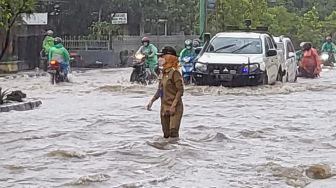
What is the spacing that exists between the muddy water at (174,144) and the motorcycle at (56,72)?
2.93 meters

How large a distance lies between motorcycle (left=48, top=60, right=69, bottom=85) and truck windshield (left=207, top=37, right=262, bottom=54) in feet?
15.3

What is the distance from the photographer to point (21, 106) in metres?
16.8

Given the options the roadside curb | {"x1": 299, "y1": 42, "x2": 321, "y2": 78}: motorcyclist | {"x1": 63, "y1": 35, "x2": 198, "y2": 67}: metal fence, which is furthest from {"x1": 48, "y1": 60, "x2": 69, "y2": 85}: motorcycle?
{"x1": 63, "y1": 35, "x2": 198, "y2": 67}: metal fence

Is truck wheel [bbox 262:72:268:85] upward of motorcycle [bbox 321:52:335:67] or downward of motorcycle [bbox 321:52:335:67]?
upward

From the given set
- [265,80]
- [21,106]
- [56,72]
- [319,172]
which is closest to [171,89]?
[319,172]

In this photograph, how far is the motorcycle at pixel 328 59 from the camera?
3541 cm

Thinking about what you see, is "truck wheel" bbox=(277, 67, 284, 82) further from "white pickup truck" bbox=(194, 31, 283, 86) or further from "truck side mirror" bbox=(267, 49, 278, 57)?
"truck side mirror" bbox=(267, 49, 278, 57)

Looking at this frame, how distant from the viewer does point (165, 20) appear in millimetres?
50688

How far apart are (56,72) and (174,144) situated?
12.6m

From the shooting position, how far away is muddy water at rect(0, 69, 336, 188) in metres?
9.24

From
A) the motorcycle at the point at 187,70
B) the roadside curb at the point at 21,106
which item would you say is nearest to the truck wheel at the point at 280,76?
the motorcycle at the point at 187,70

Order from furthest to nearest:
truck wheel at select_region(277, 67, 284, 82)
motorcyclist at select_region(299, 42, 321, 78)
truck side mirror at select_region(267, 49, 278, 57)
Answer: motorcyclist at select_region(299, 42, 321, 78), truck wheel at select_region(277, 67, 284, 82), truck side mirror at select_region(267, 49, 278, 57)

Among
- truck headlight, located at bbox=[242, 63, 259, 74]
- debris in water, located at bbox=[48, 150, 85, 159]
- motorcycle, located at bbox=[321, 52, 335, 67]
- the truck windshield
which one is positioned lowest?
motorcycle, located at bbox=[321, 52, 335, 67]

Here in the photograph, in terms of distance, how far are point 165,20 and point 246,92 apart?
31120 millimetres
